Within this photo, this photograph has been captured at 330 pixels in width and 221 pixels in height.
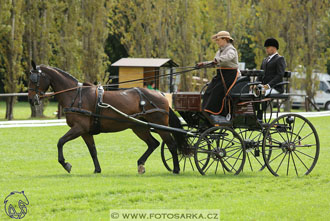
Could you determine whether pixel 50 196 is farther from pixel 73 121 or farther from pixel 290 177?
pixel 290 177

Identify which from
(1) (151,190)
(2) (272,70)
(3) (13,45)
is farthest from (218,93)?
(3) (13,45)

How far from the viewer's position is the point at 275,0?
110 feet

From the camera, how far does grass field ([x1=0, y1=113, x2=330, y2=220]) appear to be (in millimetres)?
7500

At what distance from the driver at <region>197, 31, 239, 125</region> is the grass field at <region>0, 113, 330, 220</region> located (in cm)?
103

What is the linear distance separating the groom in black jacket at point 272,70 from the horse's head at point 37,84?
3585 mm

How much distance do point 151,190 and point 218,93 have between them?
7.84 feet

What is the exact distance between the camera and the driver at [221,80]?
34.1ft

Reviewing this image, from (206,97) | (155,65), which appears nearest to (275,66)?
(206,97)

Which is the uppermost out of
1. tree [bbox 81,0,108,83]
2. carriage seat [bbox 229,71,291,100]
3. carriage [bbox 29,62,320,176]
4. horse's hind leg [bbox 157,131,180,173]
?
tree [bbox 81,0,108,83]

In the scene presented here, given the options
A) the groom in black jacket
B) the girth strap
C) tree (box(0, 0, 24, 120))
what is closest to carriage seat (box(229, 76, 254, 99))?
the groom in black jacket

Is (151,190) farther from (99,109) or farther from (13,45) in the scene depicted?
(13,45)

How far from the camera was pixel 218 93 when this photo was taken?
10586 mm

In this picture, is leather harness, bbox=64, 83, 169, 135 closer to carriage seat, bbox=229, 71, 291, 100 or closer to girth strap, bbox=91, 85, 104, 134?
girth strap, bbox=91, 85, 104, 134

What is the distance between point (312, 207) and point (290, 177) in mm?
2697
